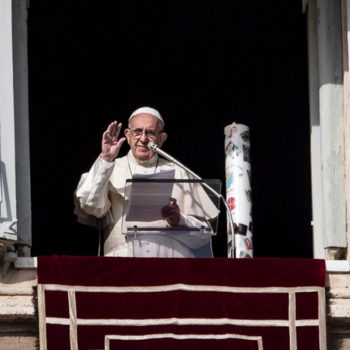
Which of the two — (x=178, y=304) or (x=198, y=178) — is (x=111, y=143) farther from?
(x=178, y=304)

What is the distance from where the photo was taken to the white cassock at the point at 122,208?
1176 centimetres

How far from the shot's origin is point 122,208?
40.1ft

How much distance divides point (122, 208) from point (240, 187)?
2.06 feet

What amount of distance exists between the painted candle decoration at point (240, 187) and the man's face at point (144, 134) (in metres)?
0.37

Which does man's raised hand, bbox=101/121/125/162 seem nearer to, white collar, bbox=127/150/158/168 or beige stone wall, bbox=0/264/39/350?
white collar, bbox=127/150/158/168

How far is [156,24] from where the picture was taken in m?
13.9

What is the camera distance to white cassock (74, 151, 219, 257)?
11758 millimetres

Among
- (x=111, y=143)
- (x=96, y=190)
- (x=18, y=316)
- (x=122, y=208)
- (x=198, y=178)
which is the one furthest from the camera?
(x=122, y=208)

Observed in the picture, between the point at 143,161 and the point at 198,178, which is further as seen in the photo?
the point at 143,161

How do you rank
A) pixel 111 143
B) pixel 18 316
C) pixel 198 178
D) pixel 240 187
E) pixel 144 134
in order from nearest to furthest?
pixel 18 316 < pixel 198 178 < pixel 111 143 < pixel 240 187 < pixel 144 134

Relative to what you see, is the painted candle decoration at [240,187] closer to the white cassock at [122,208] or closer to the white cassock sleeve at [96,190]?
the white cassock at [122,208]

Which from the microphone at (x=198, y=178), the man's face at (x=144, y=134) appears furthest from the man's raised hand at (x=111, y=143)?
the man's face at (x=144, y=134)

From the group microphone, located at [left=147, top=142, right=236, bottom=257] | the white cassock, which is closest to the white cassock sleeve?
the white cassock

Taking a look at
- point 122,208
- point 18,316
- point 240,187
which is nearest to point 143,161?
point 122,208
